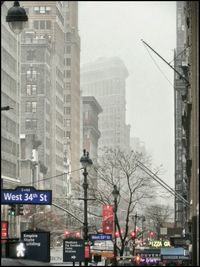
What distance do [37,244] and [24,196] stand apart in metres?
2.20

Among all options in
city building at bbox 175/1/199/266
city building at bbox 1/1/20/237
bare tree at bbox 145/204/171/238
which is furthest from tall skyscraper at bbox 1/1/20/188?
city building at bbox 175/1/199/266

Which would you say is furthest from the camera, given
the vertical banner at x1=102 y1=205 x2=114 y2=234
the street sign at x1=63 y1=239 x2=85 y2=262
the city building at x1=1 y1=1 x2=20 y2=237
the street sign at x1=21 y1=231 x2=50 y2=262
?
the city building at x1=1 y1=1 x2=20 y2=237

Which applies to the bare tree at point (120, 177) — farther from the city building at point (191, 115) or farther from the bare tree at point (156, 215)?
the bare tree at point (156, 215)

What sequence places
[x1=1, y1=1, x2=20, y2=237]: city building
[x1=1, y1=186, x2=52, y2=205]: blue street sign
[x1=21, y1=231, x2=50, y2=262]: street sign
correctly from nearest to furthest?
[x1=1, y1=186, x2=52, y2=205]: blue street sign < [x1=21, y1=231, x2=50, y2=262]: street sign < [x1=1, y1=1, x2=20, y2=237]: city building

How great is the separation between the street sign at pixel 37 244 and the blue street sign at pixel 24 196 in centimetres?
136

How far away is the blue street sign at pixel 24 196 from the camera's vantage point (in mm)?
30777

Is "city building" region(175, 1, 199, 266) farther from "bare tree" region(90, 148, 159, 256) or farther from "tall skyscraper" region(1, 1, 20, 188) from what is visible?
"tall skyscraper" region(1, 1, 20, 188)

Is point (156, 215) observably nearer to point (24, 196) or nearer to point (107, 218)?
point (107, 218)

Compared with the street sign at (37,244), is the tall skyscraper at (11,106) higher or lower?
higher

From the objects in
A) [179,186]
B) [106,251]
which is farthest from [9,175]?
[106,251]

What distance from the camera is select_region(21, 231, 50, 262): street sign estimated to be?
32.8 meters

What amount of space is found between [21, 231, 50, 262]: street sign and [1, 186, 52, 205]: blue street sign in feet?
4.46

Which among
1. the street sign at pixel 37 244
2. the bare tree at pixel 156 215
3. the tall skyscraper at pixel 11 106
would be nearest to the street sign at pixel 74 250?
the street sign at pixel 37 244

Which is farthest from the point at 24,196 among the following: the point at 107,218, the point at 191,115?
the point at 107,218
